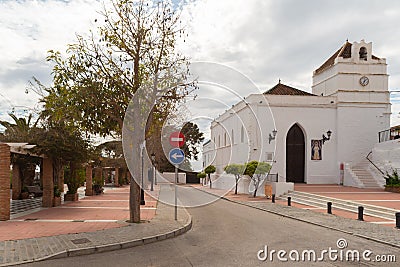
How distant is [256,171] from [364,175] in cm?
998

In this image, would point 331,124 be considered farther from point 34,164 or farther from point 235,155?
point 34,164

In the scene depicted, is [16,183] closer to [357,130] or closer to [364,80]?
[357,130]

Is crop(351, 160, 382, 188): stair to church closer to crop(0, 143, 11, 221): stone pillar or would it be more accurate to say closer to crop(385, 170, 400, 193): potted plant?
crop(385, 170, 400, 193): potted plant

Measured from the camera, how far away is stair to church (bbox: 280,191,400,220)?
15.4m

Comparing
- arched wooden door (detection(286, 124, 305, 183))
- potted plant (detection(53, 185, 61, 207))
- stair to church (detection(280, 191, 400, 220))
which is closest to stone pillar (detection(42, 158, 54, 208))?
potted plant (detection(53, 185, 61, 207))

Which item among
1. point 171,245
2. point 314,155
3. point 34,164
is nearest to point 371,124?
point 314,155

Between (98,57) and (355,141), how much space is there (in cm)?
2719

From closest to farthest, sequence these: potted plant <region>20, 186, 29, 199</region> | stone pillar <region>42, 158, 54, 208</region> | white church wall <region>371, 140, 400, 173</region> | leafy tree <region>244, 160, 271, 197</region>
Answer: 1. stone pillar <region>42, 158, 54, 208</region>
2. potted plant <region>20, 186, 29, 199</region>
3. leafy tree <region>244, 160, 271, 197</region>
4. white church wall <region>371, 140, 400, 173</region>

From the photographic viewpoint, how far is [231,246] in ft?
29.6

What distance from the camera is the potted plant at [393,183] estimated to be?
24.8 metres

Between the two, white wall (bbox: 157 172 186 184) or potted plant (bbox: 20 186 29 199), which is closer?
potted plant (bbox: 20 186 29 199)

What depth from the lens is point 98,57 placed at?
1171cm

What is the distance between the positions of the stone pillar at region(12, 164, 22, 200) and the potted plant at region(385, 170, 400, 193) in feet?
68.4

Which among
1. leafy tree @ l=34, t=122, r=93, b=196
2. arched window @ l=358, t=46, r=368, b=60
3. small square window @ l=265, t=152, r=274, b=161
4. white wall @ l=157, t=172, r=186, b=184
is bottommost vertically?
white wall @ l=157, t=172, r=186, b=184
